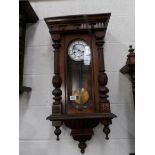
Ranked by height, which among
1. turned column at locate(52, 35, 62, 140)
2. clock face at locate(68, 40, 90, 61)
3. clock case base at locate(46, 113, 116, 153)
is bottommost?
clock case base at locate(46, 113, 116, 153)

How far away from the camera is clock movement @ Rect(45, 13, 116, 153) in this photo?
3.59 feet

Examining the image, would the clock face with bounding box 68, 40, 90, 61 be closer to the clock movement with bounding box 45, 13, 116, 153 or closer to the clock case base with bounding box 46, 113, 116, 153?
the clock movement with bounding box 45, 13, 116, 153

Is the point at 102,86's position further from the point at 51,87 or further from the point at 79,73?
the point at 51,87

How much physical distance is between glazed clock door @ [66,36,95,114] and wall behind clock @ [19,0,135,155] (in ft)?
0.46

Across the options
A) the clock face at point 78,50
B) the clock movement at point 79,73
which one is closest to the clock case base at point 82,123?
the clock movement at point 79,73

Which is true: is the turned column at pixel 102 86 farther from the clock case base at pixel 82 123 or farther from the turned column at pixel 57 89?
the turned column at pixel 57 89

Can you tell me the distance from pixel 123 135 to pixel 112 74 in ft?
1.03

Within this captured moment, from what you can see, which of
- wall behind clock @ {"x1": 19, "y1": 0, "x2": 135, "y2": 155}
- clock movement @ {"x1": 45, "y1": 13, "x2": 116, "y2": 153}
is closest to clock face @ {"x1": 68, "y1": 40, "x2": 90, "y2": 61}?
clock movement @ {"x1": 45, "y1": 13, "x2": 116, "y2": 153}

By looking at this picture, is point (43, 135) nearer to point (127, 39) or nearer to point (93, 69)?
point (93, 69)

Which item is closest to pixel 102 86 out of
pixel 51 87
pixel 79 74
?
pixel 79 74

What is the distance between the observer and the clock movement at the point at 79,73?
1093mm
